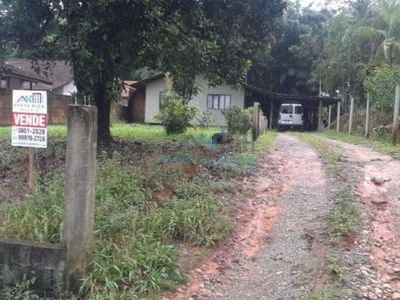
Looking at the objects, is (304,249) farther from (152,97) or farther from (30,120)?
(152,97)

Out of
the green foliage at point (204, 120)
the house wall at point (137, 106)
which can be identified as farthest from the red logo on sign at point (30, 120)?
the house wall at point (137, 106)

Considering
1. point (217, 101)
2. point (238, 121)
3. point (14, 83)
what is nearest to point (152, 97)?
point (217, 101)

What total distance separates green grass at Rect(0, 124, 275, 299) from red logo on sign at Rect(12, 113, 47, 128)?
0.86 meters

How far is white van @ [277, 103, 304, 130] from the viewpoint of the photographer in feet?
102

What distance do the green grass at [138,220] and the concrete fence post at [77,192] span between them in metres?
0.16

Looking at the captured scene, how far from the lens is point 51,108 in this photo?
21797 mm

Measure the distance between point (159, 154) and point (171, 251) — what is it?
512 centimetres

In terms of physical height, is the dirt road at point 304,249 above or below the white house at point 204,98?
below

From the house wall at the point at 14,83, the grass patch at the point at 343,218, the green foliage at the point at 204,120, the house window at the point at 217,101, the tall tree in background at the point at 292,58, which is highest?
the tall tree in background at the point at 292,58

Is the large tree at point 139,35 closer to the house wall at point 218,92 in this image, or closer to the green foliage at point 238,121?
the green foliage at point 238,121

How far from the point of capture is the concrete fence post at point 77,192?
466 cm

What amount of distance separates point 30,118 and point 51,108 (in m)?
16.4

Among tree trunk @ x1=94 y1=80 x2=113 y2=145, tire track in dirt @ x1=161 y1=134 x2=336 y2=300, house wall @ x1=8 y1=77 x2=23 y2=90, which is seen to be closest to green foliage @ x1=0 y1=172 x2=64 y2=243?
tire track in dirt @ x1=161 y1=134 x2=336 y2=300

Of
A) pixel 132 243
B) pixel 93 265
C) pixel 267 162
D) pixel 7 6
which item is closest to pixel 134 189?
pixel 132 243
